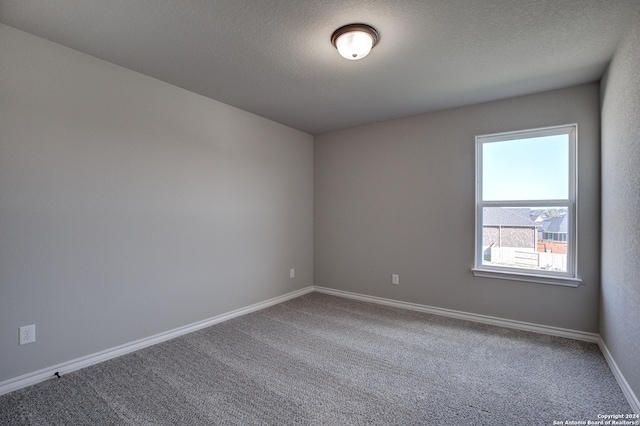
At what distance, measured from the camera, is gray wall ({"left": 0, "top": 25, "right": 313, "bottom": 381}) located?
6.87 ft

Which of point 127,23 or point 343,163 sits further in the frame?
point 343,163

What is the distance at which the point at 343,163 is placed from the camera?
175 inches

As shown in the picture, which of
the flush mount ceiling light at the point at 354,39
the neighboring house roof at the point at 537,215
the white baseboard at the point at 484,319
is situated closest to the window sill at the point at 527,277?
the white baseboard at the point at 484,319

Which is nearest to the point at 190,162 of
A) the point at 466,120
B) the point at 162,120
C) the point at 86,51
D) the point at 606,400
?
the point at 162,120

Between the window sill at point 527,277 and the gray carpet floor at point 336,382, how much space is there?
532 millimetres

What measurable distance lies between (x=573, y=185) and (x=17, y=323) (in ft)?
15.6

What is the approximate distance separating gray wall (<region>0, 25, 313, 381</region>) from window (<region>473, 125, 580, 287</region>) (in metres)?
2.74

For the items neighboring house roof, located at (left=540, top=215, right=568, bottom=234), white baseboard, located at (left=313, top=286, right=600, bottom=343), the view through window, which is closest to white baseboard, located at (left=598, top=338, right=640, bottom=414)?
white baseboard, located at (left=313, top=286, right=600, bottom=343)

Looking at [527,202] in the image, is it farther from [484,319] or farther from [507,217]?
[484,319]

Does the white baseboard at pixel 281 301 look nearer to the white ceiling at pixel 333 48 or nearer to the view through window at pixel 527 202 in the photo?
the view through window at pixel 527 202

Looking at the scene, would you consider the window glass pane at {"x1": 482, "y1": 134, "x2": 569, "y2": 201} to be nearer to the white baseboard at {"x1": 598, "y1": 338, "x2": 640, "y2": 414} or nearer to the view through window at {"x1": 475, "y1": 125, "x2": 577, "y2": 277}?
the view through window at {"x1": 475, "y1": 125, "x2": 577, "y2": 277}

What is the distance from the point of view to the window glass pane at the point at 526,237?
304cm

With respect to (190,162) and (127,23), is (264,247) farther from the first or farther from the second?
(127,23)

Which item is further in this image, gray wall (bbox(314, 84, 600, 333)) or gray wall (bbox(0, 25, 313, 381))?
gray wall (bbox(314, 84, 600, 333))
